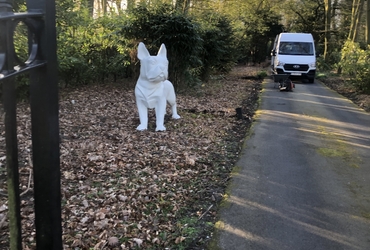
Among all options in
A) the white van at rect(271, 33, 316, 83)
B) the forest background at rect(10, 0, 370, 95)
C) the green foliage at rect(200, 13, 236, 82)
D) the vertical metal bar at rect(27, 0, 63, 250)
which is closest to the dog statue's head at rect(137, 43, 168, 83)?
the forest background at rect(10, 0, 370, 95)

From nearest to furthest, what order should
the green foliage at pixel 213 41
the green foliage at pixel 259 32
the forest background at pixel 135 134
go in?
1. the forest background at pixel 135 134
2. the green foliage at pixel 213 41
3. the green foliage at pixel 259 32

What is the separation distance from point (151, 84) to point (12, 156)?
19.6 feet

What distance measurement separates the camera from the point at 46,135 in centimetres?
193

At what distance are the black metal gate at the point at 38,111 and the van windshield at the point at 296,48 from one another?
63.5ft

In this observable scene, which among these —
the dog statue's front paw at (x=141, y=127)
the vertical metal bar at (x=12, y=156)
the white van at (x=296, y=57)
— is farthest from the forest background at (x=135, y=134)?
the white van at (x=296, y=57)

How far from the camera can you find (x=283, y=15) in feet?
116

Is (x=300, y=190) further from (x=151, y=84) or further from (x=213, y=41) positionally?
(x=213, y=41)

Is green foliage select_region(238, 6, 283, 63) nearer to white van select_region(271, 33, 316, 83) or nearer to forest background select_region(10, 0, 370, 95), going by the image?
white van select_region(271, 33, 316, 83)

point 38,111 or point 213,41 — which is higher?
point 213,41

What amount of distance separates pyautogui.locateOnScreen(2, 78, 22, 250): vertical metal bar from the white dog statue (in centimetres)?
570

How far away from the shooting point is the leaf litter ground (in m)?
3.65

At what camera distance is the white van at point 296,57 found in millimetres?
19406

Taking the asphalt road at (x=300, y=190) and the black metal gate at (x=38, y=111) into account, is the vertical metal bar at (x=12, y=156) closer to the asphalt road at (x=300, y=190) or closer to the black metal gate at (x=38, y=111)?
the black metal gate at (x=38, y=111)

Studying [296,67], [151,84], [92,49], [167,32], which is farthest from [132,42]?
[296,67]
